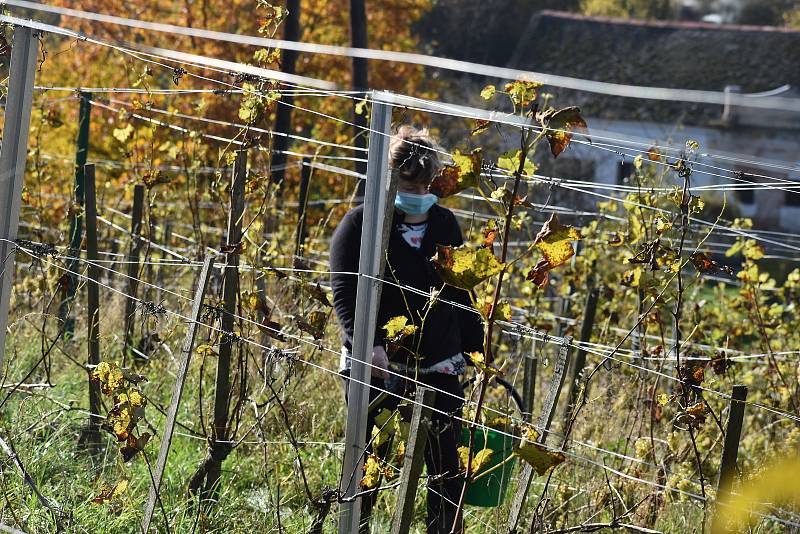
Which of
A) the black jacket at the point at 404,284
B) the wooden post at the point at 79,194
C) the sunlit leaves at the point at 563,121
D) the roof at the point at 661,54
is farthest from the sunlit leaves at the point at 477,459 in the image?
the roof at the point at 661,54

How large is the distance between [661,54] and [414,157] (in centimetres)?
3071

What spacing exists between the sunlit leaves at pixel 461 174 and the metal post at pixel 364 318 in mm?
622

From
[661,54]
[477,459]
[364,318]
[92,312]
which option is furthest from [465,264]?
[661,54]

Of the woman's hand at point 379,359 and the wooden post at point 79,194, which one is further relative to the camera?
the wooden post at point 79,194

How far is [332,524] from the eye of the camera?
372 cm

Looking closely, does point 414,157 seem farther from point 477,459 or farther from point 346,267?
point 477,459

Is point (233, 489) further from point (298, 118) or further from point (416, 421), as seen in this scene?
point (298, 118)

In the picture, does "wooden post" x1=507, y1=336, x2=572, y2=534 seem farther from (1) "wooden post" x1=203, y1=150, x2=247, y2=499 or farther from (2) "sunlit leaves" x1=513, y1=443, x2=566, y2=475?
(1) "wooden post" x1=203, y1=150, x2=247, y2=499

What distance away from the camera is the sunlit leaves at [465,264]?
8.03 ft

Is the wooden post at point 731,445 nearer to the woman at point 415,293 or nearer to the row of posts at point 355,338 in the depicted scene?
the row of posts at point 355,338

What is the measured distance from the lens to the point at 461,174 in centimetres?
246

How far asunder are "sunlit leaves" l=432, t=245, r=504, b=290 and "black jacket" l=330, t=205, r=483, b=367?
115 cm

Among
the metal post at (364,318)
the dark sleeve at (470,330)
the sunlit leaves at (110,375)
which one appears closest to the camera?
the metal post at (364,318)

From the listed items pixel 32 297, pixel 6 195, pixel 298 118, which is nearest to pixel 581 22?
pixel 298 118
